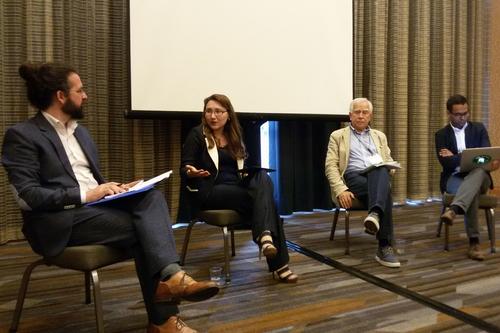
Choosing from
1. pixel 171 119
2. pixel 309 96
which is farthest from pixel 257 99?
pixel 171 119

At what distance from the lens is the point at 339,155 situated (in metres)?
2.89

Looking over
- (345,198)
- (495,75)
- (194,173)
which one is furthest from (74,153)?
(495,75)

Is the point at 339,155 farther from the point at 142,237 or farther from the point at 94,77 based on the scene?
the point at 94,77

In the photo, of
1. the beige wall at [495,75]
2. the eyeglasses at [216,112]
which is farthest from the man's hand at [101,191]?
the beige wall at [495,75]

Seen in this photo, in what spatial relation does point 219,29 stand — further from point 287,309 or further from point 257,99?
point 287,309

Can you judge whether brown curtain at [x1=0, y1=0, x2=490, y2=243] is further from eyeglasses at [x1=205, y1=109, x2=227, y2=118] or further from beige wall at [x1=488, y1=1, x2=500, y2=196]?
eyeglasses at [x1=205, y1=109, x2=227, y2=118]

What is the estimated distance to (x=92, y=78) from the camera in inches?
127

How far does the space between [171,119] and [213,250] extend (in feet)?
3.51

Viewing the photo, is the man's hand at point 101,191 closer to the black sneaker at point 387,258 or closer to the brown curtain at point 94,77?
the black sneaker at point 387,258

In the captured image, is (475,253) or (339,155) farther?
(339,155)

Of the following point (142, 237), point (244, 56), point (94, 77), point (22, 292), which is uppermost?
point (244, 56)

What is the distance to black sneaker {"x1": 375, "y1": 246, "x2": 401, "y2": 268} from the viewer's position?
2486mm

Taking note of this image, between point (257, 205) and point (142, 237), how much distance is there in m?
0.80

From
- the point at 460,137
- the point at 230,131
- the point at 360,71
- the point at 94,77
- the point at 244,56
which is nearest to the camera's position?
the point at 230,131
